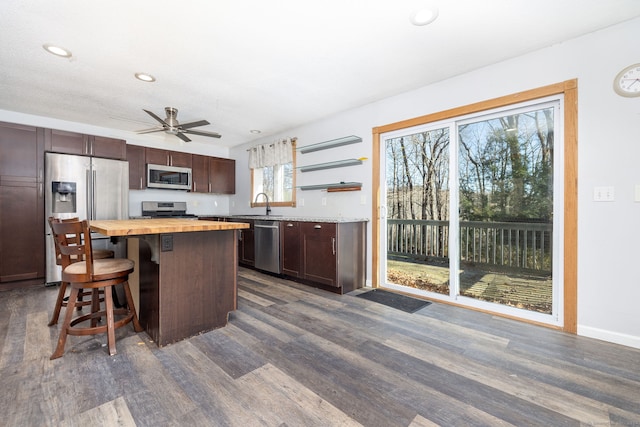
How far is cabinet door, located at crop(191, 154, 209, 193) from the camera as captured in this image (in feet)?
17.5

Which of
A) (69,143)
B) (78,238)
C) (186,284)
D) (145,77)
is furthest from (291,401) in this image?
(69,143)

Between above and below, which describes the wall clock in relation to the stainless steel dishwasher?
above

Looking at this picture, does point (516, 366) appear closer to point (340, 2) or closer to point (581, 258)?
point (581, 258)

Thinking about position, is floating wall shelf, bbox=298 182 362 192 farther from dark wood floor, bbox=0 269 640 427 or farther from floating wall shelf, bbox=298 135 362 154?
dark wood floor, bbox=0 269 640 427

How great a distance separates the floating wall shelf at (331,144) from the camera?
3689mm

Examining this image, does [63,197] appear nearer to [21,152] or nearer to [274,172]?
[21,152]

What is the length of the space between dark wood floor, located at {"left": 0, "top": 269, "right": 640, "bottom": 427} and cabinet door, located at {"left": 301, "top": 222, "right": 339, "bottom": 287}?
2.88 ft

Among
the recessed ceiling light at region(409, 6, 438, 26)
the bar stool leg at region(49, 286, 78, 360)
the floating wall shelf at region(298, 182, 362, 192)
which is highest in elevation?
the recessed ceiling light at region(409, 6, 438, 26)

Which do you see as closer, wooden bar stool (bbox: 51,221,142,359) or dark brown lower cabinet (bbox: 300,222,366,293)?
wooden bar stool (bbox: 51,221,142,359)

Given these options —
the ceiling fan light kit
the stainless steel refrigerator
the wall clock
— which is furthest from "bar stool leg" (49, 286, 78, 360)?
the wall clock

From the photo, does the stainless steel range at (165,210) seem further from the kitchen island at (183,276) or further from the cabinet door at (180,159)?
the kitchen island at (183,276)

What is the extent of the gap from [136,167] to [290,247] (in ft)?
9.88

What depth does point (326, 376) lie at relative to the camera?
5.52 feet

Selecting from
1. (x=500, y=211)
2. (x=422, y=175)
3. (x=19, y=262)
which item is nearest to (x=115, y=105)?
(x=19, y=262)
